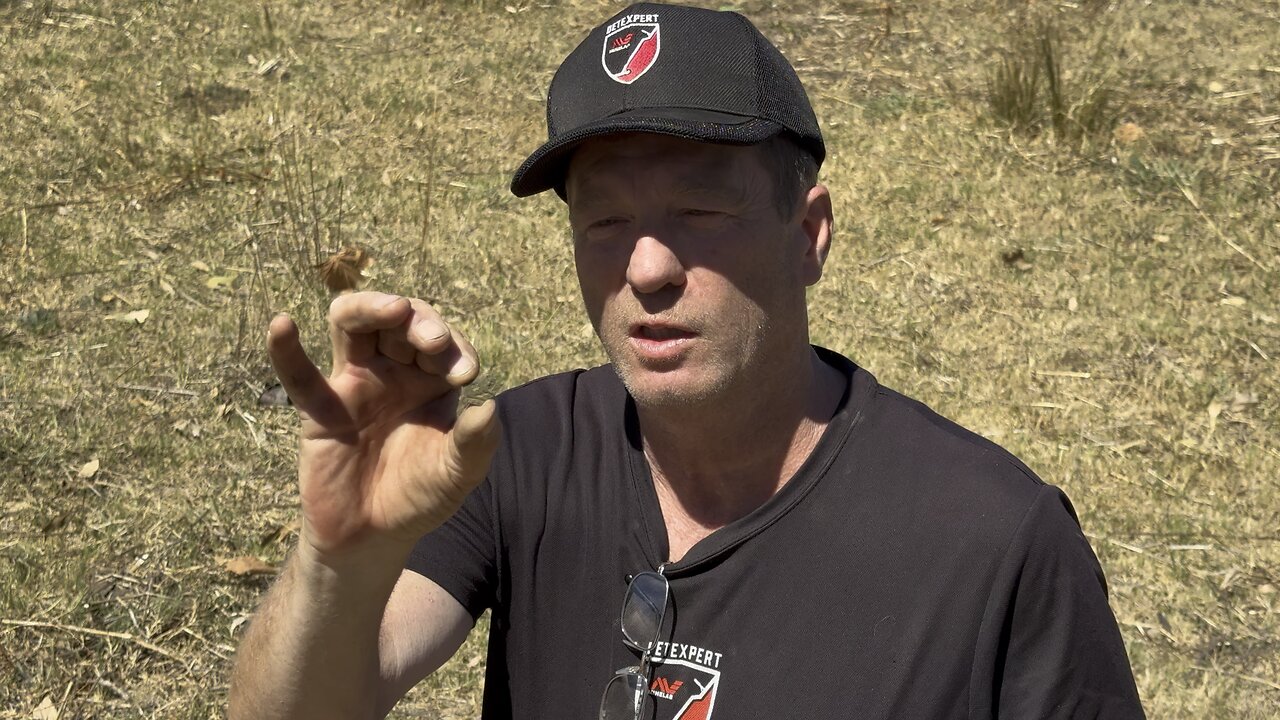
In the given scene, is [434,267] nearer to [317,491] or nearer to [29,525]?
[29,525]

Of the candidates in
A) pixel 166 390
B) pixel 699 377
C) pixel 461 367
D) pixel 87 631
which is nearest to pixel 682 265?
pixel 699 377

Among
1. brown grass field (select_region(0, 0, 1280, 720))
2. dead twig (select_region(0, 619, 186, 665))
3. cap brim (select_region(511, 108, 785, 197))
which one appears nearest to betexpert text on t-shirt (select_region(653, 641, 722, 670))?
cap brim (select_region(511, 108, 785, 197))

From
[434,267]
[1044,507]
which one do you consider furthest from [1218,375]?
[1044,507]

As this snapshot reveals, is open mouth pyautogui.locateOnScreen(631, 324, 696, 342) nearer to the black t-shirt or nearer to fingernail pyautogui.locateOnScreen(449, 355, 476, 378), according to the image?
the black t-shirt

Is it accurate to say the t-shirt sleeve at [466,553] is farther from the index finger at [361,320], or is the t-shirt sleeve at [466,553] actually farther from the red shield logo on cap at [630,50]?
the red shield logo on cap at [630,50]

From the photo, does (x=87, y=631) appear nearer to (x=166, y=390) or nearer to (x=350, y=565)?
(x=166, y=390)

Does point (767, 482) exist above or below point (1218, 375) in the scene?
above

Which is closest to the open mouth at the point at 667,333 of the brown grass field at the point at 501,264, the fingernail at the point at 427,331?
the fingernail at the point at 427,331
